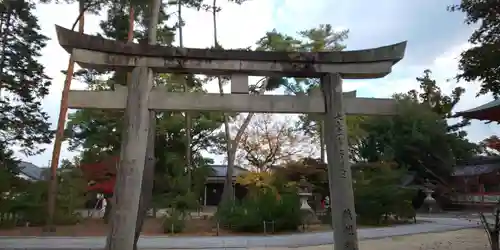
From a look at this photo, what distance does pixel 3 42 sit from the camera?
21797mm

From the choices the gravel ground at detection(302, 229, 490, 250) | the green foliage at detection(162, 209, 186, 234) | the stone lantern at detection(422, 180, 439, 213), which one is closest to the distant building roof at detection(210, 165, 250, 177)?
the stone lantern at detection(422, 180, 439, 213)

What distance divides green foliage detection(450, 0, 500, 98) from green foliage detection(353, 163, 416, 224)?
10.4 meters

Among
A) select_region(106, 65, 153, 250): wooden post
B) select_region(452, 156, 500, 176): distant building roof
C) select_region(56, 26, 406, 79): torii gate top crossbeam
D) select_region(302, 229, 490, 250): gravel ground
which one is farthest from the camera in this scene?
select_region(452, 156, 500, 176): distant building roof

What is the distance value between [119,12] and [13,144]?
10284mm

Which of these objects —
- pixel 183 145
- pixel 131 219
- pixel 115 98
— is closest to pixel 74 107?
pixel 115 98

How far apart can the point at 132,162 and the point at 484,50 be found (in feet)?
28.4

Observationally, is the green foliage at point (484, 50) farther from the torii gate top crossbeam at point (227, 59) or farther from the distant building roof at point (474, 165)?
the distant building roof at point (474, 165)

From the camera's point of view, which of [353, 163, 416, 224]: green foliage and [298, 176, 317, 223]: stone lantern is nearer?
[298, 176, 317, 223]: stone lantern

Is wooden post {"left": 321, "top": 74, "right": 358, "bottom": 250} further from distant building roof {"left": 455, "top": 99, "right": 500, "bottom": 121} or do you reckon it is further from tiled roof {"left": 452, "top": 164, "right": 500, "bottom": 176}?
tiled roof {"left": 452, "top": 164, "right": 500, "bottom": 176}

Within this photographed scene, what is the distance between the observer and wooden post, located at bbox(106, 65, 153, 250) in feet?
19.8

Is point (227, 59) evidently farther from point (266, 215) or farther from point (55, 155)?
point (55, 155)

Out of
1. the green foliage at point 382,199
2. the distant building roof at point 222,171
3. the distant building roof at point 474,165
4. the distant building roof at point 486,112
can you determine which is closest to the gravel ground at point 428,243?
the distant building roof at point 486,112

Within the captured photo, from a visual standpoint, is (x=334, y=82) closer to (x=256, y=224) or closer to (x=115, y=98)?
(x=115, y=98)

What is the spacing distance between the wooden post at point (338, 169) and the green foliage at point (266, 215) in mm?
10660
